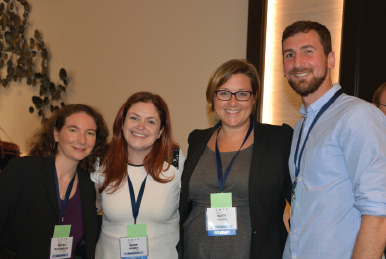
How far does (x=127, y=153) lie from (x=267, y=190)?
882 mm

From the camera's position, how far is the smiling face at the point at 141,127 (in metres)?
2.23

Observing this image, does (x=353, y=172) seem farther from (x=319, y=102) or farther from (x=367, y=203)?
(x=319, y=102)

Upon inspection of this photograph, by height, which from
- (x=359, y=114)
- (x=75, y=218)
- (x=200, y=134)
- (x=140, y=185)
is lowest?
(x=75, y=218)

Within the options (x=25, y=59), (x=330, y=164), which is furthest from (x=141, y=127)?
(x=25, y=59)

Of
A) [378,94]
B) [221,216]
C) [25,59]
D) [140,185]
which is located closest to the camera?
[221,216]

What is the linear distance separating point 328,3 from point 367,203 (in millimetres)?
2239

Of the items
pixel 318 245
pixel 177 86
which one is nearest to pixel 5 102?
pixel 177 86

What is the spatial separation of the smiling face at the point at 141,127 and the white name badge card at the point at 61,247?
608 mm

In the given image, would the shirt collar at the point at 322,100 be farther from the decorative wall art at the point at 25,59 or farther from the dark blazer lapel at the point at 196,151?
the decorative wall art at the point at 25,59

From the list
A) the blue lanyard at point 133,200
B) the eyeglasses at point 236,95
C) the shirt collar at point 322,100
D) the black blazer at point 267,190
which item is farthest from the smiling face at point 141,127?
the shirt collar at point 322,100

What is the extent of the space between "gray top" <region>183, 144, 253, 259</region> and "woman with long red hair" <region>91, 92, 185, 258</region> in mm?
192

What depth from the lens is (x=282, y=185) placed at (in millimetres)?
1958

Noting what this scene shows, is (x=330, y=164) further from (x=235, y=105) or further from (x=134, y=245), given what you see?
(x=134, y=245)

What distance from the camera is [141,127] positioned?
2.23 m
